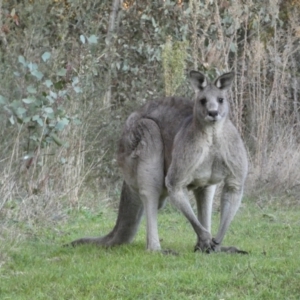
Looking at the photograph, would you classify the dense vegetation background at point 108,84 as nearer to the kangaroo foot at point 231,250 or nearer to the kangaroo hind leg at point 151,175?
the kangaroo hind leg at point 151,175

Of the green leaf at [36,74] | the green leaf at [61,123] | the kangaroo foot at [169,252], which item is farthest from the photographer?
the green leaf at [61,123]

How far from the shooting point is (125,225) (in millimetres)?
7578

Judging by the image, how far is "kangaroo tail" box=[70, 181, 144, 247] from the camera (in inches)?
298

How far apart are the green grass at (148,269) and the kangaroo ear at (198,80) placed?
4.60ft

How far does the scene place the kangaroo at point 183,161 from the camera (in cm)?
710

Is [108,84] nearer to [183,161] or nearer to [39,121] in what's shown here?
[39,121]

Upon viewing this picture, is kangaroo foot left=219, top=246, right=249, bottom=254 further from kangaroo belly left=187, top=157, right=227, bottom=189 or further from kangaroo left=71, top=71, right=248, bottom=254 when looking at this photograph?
kangaroo belly left=187, top=157, right=227, bottom=189

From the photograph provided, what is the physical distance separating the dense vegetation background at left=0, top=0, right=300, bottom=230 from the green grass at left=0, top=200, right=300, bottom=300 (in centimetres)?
114

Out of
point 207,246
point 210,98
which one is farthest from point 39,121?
point 207,246

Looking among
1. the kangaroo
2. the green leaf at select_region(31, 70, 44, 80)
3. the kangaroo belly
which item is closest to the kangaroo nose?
the kangaroo

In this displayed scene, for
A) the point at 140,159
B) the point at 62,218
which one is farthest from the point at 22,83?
the point at 140,159

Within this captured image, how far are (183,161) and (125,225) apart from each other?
90cm

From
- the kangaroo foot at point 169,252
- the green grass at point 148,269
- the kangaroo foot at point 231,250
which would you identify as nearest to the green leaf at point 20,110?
the green grass at point 148,269

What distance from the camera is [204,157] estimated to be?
279 inches
